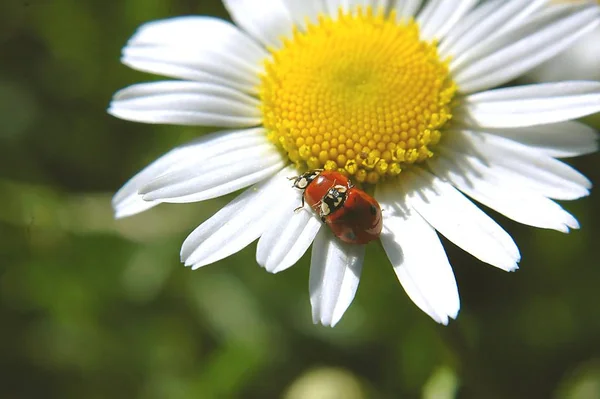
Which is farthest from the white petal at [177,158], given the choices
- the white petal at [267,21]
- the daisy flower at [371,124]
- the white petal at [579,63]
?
the white petal at [579,63]

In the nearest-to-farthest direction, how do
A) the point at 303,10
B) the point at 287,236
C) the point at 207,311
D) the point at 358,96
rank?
the point at 287,236, the point at 358,96, the point at 303,10, the point at 207,311

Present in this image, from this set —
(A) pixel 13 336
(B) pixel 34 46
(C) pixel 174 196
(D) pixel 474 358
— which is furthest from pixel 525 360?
(B) pixel 34 46

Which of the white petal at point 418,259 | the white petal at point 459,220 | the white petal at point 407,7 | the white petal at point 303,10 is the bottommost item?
the white petal at point 418,259

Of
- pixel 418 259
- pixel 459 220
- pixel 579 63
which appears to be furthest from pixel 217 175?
pixel 579 63

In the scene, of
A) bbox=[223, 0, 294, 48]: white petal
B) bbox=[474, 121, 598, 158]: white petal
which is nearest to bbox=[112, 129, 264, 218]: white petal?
bbox=[223, 0, 294, 48]: white petal

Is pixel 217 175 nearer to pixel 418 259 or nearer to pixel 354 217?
pixel 354 217

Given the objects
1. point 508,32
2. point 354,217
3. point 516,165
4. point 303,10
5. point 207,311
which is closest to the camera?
point 354,217

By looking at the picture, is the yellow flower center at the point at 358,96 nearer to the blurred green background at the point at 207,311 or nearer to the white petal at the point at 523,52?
the white petal at the point at 523,52
